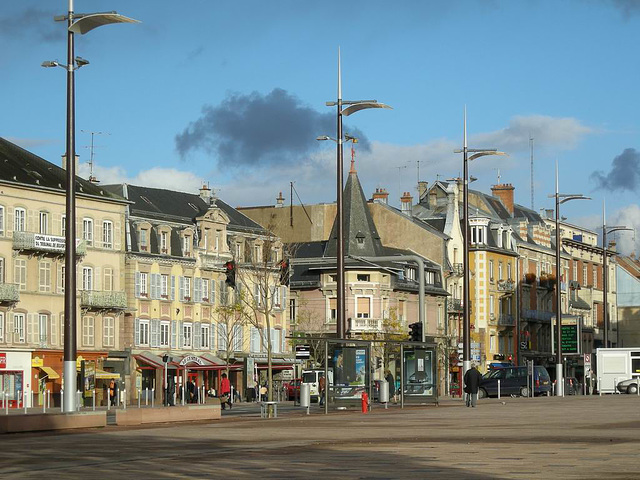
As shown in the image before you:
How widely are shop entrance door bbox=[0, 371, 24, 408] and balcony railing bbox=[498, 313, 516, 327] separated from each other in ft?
179

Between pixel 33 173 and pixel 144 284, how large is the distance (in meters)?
11.3

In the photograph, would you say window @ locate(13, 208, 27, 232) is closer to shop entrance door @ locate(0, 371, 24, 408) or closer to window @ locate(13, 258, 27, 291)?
window @ locate(13, 258, 27, 291)

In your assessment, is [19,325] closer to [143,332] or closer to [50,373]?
[50,373]

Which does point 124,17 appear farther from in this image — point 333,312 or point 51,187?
point 333,312

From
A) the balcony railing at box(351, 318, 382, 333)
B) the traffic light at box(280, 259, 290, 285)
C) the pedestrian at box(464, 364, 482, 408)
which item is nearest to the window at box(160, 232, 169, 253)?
the traffic light at box(280, 259, 290, 285)

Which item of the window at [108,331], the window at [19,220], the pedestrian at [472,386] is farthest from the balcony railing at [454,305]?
the pedestrian at [472,386]

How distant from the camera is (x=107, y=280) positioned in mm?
85562

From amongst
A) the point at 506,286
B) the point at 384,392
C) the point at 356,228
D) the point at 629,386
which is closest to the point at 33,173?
the point at 356,228

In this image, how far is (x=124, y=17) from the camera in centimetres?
3231

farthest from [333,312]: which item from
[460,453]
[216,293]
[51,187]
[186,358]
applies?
[460,453]

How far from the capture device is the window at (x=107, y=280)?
85.2m

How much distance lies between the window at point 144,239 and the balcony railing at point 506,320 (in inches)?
1683

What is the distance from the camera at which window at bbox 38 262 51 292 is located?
80.4 meters

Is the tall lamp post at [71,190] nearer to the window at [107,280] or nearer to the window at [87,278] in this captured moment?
the window at [87,278]
